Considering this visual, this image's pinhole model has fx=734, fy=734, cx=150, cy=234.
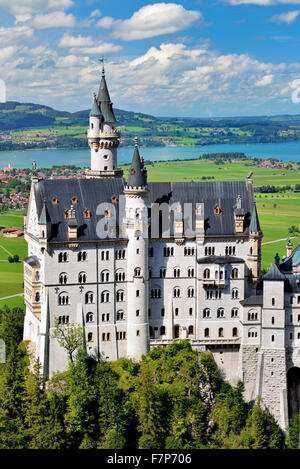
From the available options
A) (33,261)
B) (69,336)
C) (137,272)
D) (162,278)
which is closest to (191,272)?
(162,278)

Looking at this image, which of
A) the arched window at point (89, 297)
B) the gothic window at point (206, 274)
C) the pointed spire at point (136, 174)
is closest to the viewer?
the pointed spire at point (136, 174)

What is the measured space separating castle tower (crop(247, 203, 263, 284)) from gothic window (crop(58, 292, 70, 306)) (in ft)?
72.4

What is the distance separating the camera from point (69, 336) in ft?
277

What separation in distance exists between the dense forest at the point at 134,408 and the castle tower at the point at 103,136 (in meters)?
23.9

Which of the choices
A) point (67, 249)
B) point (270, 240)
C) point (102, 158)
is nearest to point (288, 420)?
point (67, 249)

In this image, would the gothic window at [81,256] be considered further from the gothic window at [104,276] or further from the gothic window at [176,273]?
the gothic window at [176,273]

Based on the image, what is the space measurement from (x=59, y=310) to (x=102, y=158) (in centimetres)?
2291

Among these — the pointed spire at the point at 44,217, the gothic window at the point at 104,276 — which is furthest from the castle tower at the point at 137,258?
the pointed spire at the point at 44,217

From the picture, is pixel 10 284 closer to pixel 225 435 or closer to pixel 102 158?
pixel 102 158

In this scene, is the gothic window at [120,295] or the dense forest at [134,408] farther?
the gothic window at [120,295]

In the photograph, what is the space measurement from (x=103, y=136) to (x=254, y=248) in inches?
991

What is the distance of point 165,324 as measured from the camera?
89000 millimetres

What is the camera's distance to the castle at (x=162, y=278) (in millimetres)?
84688

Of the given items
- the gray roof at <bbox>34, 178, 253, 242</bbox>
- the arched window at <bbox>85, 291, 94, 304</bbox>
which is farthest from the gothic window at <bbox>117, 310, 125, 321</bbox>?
the gray roof at <bbox>34, 178, 253, 242</bbox>
